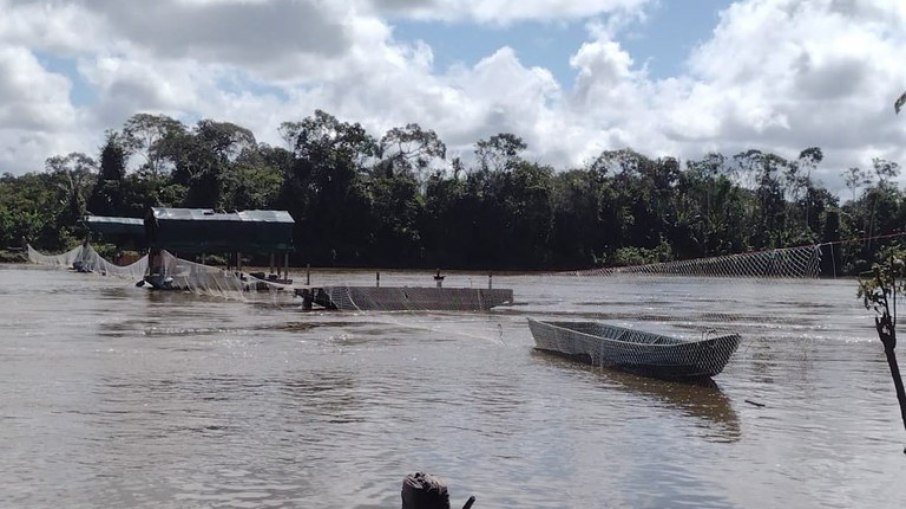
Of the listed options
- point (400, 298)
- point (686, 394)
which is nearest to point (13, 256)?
point (400, 298)

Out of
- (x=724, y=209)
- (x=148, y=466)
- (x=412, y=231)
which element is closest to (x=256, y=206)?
(x=412, y=231)

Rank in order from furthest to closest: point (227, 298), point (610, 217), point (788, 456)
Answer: point (610, 217)
point (227, 298)
point (788, 456)

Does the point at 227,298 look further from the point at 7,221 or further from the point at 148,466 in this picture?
the point at 7,221

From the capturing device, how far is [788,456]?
12758mm

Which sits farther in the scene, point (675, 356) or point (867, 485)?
point (675, 356)

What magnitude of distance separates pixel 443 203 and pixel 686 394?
75.6 metres

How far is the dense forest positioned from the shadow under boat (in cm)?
6722

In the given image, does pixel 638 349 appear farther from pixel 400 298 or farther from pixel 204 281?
pixel 204 281

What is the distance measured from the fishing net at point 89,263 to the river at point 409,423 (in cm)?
3135

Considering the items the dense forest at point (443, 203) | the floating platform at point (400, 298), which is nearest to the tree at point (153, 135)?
the dense forest at point (443, 203)

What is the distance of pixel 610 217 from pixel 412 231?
60.9 feet

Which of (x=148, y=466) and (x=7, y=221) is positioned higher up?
(x=7, y=221)

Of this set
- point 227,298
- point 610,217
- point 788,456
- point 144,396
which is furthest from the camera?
point 610,217

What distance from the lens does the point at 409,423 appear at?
47.0 feet
